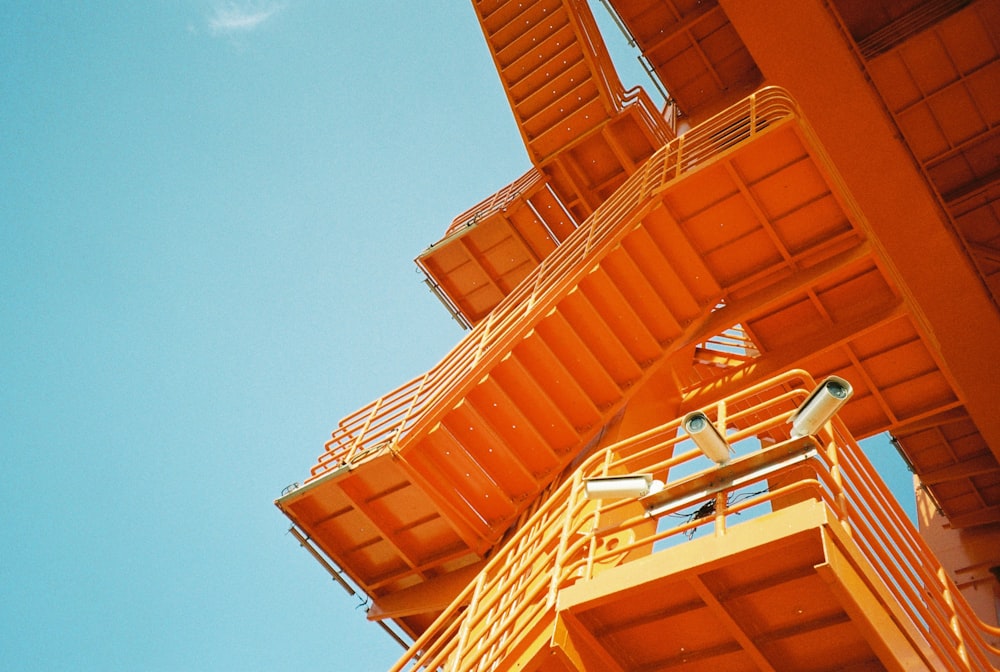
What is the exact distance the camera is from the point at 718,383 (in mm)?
12125

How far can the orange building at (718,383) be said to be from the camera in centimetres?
586

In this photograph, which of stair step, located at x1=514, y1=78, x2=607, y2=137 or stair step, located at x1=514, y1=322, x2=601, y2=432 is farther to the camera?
stair step, located at x1=514, y1=78, x2=607, y2=137

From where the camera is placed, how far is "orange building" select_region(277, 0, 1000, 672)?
586 centimetres

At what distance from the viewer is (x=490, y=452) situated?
37.1 feet

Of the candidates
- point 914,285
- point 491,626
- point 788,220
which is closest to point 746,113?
point 788,220

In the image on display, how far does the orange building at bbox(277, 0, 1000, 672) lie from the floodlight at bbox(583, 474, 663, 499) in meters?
0.02

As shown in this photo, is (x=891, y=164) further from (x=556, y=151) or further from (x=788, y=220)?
(x=556, y=151)

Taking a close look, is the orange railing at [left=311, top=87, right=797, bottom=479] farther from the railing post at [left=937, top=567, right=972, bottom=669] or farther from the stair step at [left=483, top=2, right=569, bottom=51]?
the stair step at [left=483, top=2, right=569, bottom=51]

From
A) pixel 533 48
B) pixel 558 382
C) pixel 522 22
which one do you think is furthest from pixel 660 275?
pixel 522 22

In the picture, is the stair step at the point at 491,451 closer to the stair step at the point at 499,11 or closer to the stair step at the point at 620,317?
the stair step at the point at 620,317

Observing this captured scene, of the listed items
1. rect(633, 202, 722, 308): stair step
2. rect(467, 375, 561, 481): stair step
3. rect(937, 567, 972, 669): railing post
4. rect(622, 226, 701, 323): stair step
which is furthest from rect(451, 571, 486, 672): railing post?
rect(633, 202, 722, 308): stair step

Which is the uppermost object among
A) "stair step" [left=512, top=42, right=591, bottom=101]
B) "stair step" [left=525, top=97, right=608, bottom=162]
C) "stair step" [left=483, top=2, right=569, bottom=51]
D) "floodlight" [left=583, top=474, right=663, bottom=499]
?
"stair step" [left=483, top=2, right=569, bottom=51]

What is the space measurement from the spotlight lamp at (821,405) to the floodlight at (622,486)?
103 cm

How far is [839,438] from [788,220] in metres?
4.95
